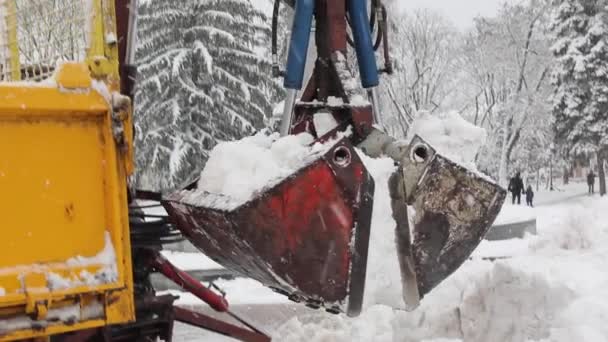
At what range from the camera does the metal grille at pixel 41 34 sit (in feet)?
10.7

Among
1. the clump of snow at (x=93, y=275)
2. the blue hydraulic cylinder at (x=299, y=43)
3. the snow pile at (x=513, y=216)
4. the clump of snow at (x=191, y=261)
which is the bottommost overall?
the snow pile at (x=513, y=216)

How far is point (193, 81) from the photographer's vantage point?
80.2 feet

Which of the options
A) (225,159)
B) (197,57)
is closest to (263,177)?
(225,159)

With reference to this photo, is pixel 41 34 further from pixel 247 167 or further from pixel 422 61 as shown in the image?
pixel 422 61

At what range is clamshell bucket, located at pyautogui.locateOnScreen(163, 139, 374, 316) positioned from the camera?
3.13 metres

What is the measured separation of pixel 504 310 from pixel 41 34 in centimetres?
417

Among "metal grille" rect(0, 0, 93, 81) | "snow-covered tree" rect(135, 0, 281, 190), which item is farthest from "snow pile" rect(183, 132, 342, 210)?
"snow-covered tree" rect(135, 0, 281, 190)

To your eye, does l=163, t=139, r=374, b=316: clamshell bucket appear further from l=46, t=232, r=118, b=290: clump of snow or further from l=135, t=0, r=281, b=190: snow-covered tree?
l=135, t=0, r=281, b=190: snow-covered tree

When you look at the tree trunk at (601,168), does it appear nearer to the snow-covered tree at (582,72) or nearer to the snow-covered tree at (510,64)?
the snow-covered tree at (582,72)

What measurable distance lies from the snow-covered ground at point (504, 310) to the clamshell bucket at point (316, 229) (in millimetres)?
2637

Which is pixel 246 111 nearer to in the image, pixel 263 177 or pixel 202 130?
pixel 202 130

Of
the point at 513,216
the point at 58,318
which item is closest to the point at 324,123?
the point at 58,318

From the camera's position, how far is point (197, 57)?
24031 mm

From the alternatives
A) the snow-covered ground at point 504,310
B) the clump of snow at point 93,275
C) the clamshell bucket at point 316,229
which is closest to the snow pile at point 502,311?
the snow-covered ground at point 504,310
